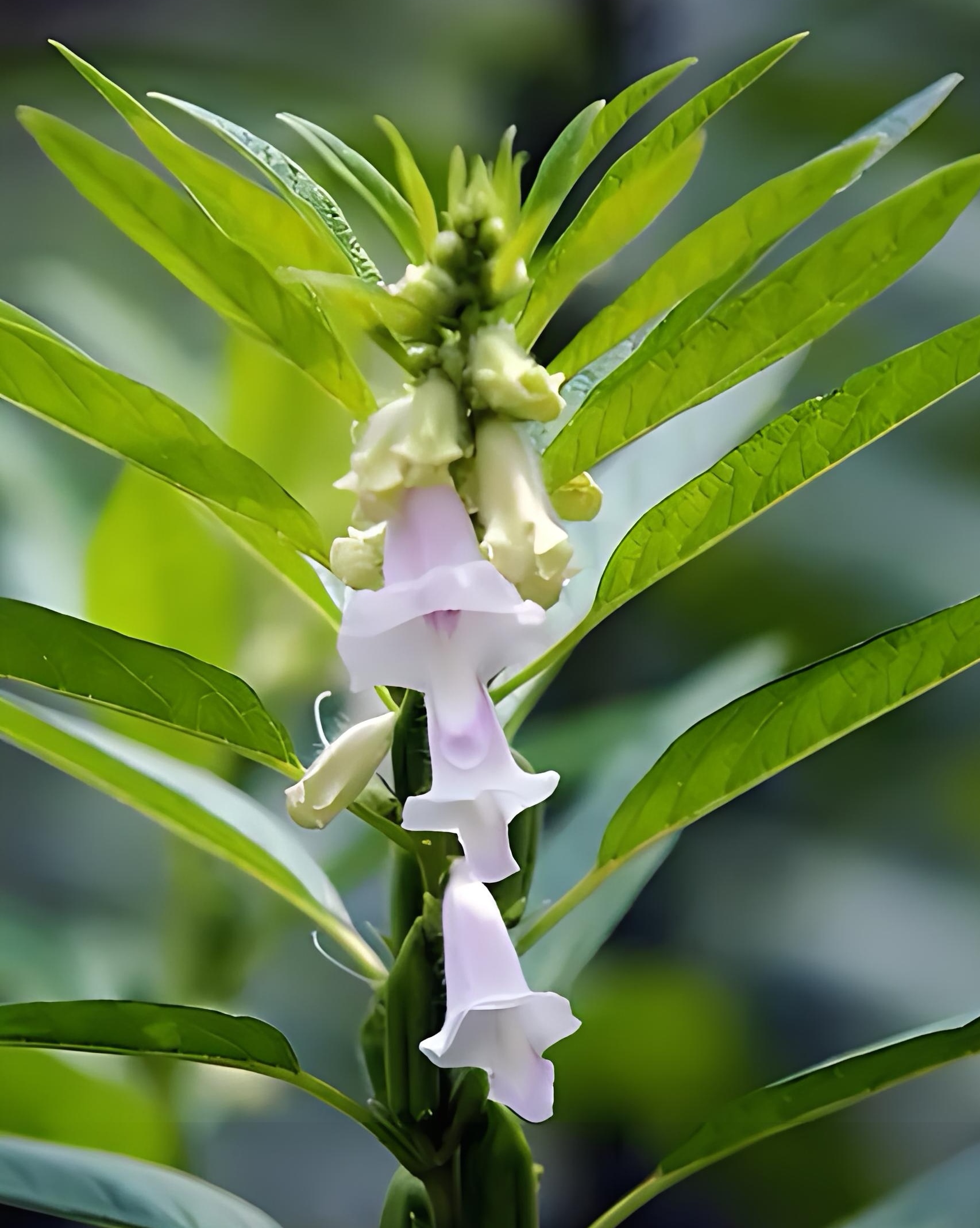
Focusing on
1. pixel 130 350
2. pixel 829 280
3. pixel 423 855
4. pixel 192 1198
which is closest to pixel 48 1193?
pixel 192 1198

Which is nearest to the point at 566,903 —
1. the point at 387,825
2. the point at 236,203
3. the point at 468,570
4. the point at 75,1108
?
the point at 387,825

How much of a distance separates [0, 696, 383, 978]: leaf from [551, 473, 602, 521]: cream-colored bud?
198 mm

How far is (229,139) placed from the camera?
0.40m

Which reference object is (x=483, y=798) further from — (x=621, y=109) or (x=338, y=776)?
(x=621, y=109)

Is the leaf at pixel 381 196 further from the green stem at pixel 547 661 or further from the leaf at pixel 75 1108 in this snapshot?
the leaf at pixel 75 1108

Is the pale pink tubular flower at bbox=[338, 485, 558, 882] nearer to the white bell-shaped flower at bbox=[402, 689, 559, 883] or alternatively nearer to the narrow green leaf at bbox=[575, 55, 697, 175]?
the white bell-shaped flower at bbox=[402, 689, 559, 883]

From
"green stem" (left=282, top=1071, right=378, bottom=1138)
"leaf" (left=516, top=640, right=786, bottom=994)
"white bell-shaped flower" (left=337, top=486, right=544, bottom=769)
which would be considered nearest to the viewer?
"white bell-shaped flower" (left=337, top=486, right=544, bottom=769)

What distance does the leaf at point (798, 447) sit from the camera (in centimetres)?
37

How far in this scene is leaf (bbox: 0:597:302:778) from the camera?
375mm

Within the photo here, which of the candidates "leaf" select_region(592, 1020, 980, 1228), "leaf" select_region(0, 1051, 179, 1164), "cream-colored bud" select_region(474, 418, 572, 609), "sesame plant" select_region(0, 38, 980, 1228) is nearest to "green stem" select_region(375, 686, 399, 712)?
"sesame plant" select_region(0, 38, 980, 1228)

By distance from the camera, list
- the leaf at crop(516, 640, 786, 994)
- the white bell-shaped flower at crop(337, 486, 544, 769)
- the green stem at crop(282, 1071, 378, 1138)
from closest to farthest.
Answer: the white bell-shaped flower at crop(337, 486, 544, 769), the green stem at crop(282, 1071, 378, 1138), the leaf at crop(516, 640, 786, 994)

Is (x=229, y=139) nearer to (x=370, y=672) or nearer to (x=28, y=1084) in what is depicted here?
(x=370, y=672)

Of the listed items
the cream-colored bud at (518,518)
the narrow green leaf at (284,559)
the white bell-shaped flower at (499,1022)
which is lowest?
the white bell-shaped flower at (499,1022)

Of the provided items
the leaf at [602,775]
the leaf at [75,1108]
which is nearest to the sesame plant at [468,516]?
the leaf at [602,775]
